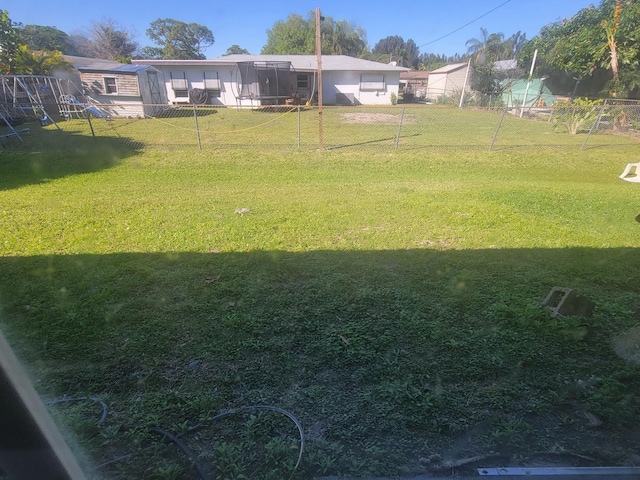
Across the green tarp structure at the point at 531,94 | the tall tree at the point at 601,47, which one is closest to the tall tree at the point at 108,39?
the tall tree at the point at 601,47

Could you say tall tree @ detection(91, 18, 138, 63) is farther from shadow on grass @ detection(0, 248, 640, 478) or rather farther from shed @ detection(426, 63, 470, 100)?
shed @ detection(426, 63, 470, 100)

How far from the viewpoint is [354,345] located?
2.65 metres

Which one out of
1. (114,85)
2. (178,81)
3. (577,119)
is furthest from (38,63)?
(577,119)

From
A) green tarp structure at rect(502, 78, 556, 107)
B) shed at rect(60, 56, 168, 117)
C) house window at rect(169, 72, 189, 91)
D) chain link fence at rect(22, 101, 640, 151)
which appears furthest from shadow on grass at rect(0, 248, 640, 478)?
green tarp structure at rect(502, 78, 556, 107)

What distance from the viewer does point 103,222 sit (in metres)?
5.02

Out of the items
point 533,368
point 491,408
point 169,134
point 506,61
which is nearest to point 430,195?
point 533,368

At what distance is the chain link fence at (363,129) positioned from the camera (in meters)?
11.6

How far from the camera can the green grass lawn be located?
1918 millimetres

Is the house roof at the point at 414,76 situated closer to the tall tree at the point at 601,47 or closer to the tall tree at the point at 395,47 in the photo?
the tall tree at the point at 395,47

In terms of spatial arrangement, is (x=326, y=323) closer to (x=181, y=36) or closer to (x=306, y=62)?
(x=181, y=36)

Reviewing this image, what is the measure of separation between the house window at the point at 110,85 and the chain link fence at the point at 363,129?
3.07 feet

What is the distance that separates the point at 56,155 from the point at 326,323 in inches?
400

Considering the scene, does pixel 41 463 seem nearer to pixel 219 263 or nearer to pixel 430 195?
pixel 219 263

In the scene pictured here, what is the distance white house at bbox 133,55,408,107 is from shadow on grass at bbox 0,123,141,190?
452 inches
